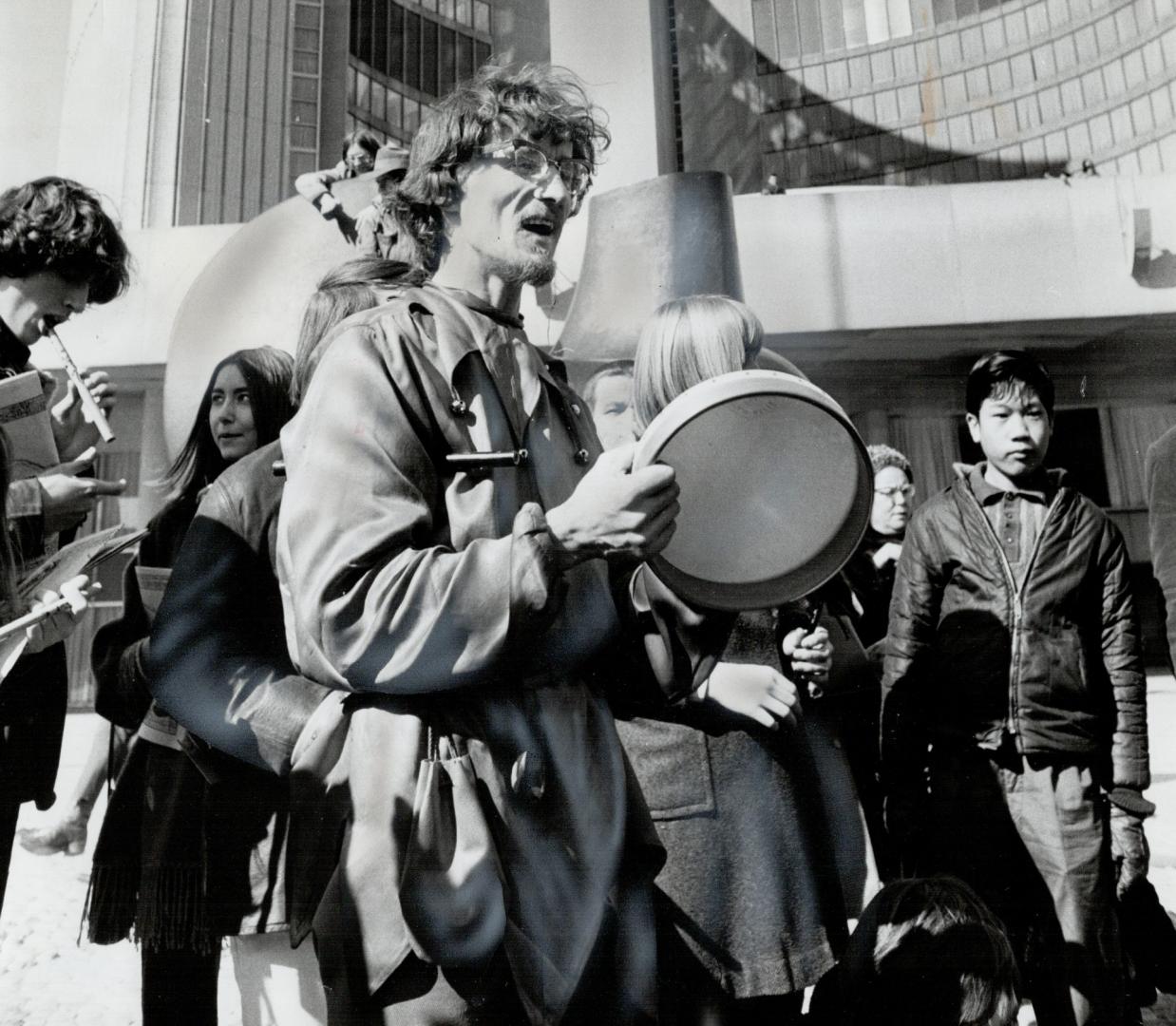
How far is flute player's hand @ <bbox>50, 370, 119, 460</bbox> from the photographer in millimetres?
1569

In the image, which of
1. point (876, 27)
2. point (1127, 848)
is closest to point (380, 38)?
point (876, 27)

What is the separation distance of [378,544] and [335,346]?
Answer: 0.22 metres

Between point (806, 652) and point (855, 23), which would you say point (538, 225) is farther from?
point (855, 23)

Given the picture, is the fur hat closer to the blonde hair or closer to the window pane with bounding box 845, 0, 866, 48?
the blonde hair

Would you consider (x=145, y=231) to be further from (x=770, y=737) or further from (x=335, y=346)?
(x=770, y=737)

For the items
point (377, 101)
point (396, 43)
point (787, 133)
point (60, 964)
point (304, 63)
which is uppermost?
point (787, 133)

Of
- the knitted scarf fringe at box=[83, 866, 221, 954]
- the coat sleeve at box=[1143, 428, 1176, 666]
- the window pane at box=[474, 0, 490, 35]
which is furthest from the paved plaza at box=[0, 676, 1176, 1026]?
the window pane at box=[474, 0, 490, 35]

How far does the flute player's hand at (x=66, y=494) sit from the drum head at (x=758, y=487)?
92 cm

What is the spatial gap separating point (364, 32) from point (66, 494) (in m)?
1.71

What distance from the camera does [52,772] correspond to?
4.61 feet

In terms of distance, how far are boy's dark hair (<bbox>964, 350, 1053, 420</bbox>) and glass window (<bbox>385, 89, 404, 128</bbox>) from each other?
157 centimetres

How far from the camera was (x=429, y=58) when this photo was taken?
2.46m

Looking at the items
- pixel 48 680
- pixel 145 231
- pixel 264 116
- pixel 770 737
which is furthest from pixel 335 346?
pixel 264 116

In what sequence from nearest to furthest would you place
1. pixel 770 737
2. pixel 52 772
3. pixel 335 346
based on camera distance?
pixel 335 346 < pixel 770 737 < pixel 52 772
